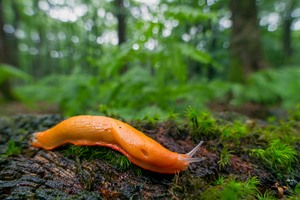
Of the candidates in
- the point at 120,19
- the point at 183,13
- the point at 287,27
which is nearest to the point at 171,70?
the point at 183,13

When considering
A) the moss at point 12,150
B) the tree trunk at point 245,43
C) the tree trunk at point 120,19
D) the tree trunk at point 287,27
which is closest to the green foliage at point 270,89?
the tree trunk at point 245,43

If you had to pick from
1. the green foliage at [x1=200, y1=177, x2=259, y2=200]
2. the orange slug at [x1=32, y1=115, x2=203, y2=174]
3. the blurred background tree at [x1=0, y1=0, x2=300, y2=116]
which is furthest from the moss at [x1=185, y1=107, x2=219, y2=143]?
the blurred background tree at [x1=0, y1=0, x2=300, y2=116]

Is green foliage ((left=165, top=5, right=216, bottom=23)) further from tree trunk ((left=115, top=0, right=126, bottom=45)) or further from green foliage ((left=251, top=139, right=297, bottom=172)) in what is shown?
tree trunk ((left=115, top=0, right=126, bottom=45))

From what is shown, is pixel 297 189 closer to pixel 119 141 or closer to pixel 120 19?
pixel 119 141

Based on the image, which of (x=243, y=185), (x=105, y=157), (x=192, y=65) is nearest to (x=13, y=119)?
(x=105, y=157)

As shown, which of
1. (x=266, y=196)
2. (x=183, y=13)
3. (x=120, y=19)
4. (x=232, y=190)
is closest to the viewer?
(x=232, y=190)

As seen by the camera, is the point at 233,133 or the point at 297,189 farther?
the point at 233,133

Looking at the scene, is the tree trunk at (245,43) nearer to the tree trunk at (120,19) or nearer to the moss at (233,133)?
the tree trunk at (120,19)
